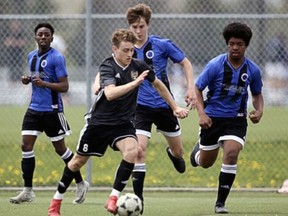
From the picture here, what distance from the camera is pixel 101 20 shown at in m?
15.9

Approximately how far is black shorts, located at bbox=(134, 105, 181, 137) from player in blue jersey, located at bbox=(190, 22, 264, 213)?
0.51 m

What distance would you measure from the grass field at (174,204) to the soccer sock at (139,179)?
0.24 metres

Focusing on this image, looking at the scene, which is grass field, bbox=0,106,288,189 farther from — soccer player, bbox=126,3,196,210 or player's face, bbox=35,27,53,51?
soccer player, bbox=126,3,196,210

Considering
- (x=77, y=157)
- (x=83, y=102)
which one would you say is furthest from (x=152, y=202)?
(x=83, y=102)

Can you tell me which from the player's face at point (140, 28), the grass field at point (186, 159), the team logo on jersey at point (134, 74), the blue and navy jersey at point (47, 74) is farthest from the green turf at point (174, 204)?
the player's face at point (140, 28)

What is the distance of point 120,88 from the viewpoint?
9.34 meters

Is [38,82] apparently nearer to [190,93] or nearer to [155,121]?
[155,121]

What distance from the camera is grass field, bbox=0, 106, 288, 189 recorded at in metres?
14.8

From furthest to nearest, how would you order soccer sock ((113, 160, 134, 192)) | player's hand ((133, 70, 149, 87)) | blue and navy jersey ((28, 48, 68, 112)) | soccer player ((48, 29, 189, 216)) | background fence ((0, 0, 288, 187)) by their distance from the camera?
1. background fence ((0, 0, 288, 187))
2. blue and navy jersey ((28, 48, 68, 112))
3. soccer player ((48, 29, 189, 216))
4. soccer sock ((113, 160, 134, 192))
5. player's hand ((133, 70, 149, 87))

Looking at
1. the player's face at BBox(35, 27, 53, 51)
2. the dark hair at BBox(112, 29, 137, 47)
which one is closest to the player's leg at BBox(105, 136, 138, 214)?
the dark hair at BBox(112, 29, 137, 47)

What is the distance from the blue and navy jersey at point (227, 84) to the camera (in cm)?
1079

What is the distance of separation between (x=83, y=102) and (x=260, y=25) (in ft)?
16.0


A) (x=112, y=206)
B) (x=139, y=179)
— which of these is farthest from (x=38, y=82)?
(x=112, y=206)

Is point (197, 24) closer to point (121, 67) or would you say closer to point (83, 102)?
point (83, 102)
